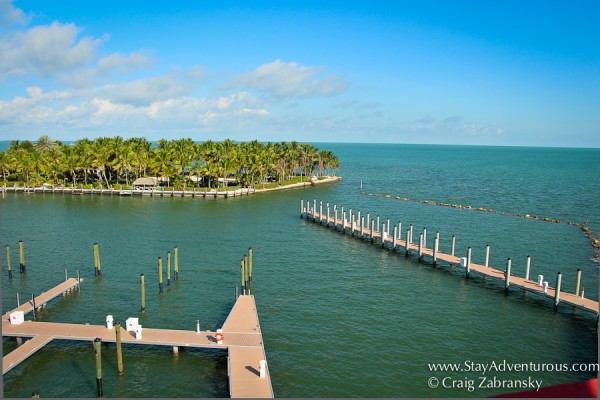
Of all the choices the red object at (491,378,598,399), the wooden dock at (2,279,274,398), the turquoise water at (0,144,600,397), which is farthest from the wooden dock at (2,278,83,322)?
Answer: the red object at (491,378,598,399)

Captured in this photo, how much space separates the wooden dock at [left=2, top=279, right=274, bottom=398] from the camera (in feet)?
88.8

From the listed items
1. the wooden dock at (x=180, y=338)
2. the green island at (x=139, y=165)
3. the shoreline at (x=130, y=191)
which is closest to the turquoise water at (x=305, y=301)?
the wooden dock at (x=180, y=338)

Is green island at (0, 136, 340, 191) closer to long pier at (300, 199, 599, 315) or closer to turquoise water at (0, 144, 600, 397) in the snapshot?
turquoise water at (0, 144, 600, 397)

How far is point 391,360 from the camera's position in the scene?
30062 mm

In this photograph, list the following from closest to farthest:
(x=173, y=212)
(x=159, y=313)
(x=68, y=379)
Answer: (x=68, y=379) < (x=159, y=313) < (x=173, y=212)

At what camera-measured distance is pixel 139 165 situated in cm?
10044

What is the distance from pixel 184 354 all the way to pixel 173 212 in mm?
51215

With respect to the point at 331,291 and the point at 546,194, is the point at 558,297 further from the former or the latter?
the point at 546,194

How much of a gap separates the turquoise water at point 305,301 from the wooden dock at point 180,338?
2.92 ft

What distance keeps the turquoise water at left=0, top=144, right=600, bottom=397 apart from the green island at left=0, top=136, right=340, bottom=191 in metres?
22.7

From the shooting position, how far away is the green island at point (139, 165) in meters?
99.7

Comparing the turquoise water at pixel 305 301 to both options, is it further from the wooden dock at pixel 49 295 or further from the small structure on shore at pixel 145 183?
the small structure on shore at pixel 145 183

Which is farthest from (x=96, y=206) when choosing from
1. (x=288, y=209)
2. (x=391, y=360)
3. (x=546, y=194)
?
(x=546, y=194)

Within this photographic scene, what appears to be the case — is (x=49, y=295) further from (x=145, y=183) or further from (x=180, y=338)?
(x=145, y=183)
